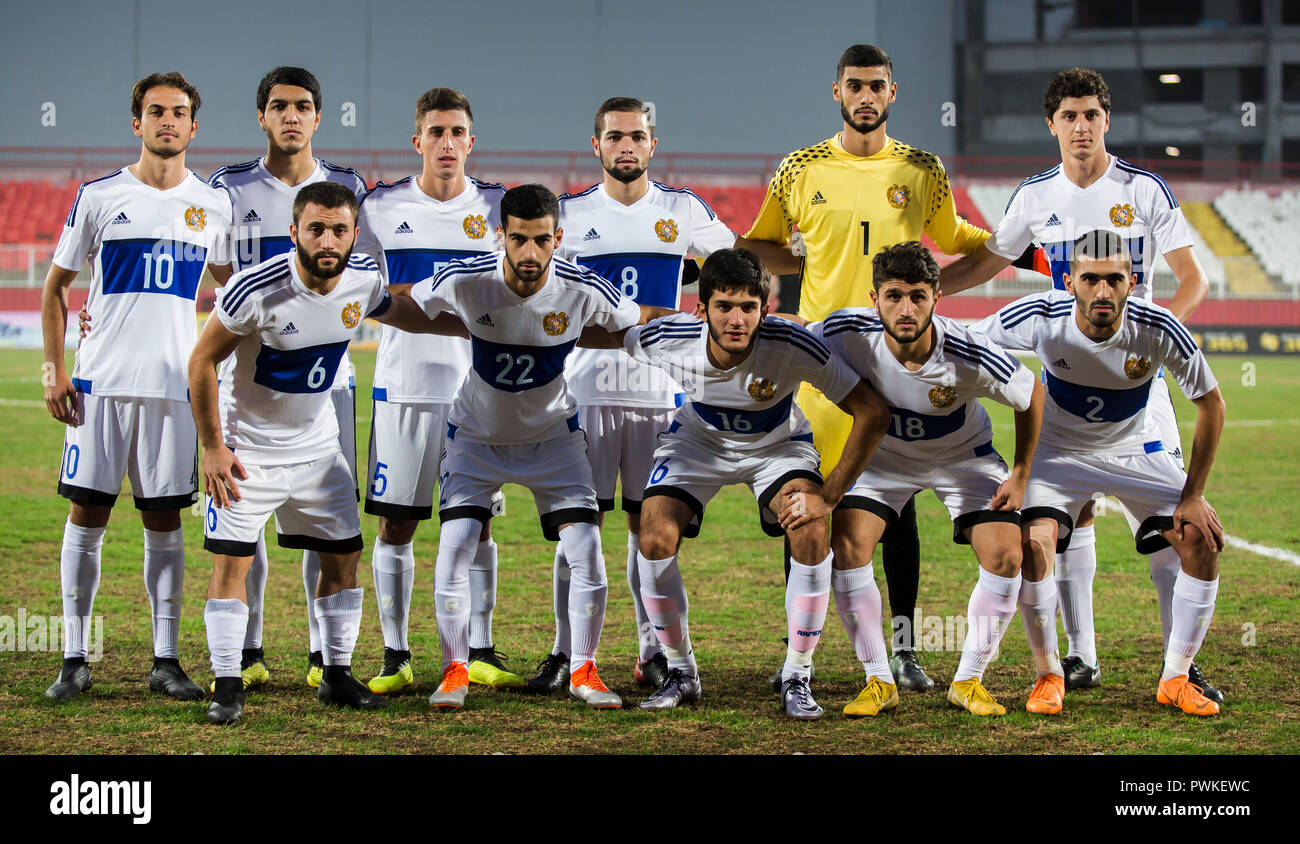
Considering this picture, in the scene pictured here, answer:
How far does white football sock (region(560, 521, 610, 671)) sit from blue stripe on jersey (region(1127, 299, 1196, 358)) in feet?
6.87

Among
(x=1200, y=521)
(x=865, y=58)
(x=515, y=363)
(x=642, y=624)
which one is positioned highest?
(x=865, y=58)

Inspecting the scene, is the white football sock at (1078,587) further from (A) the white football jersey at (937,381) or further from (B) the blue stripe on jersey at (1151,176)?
(B) the blue stripe on jersey at (1151,176)

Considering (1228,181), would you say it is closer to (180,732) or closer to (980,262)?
(980,262)

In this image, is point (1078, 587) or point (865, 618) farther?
point (1078, 587)

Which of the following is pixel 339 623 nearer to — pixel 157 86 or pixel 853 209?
pixel 157 86

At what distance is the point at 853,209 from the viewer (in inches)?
194

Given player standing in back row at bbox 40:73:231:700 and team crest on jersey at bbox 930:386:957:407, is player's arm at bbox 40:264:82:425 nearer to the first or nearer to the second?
player standing in back row at bbox 40:73:231:700

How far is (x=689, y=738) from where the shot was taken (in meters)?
3.98

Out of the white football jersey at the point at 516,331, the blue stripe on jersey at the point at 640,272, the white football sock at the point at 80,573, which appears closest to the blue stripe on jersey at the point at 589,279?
the white football jersey at the point at 516,331

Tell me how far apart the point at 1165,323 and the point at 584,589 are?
7.51 ft

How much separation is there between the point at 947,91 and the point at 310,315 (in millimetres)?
25580

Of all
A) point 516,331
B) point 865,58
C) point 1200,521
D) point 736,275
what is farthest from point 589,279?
point 1200,521

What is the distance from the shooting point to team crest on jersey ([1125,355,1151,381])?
4.52 meters

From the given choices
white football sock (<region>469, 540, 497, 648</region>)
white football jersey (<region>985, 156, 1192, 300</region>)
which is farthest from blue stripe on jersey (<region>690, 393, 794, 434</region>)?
white football jersey (<region>985, 156, 1192, 300</region>)
